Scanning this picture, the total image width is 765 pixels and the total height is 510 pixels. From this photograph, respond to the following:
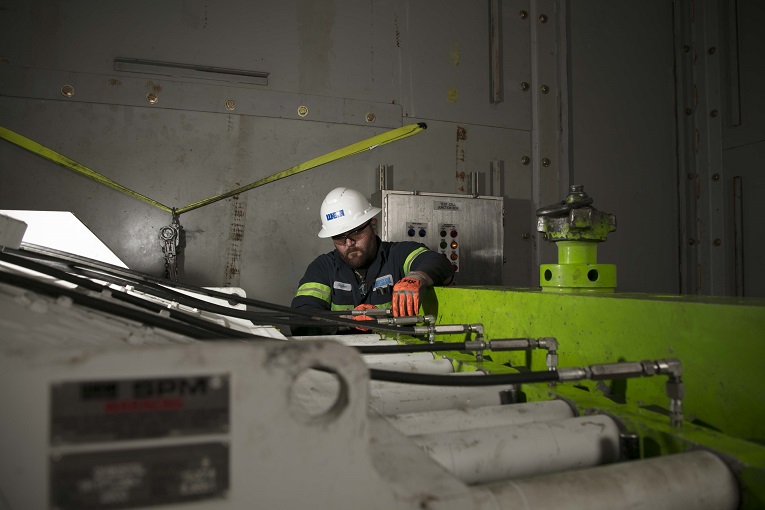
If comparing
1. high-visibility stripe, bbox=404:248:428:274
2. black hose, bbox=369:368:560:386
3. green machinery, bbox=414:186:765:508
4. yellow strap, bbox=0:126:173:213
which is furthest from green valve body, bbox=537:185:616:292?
yellow strap, bbox=0:126:173:213

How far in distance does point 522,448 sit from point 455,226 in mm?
1978

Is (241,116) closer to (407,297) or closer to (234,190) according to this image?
(234,190)

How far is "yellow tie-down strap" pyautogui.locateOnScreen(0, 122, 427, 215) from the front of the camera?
210 centimetres

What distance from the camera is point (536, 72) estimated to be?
2836 mm

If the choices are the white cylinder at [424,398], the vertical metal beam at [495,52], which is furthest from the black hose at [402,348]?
the vertical metal beam at [495,52]

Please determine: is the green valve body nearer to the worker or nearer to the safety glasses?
the worker

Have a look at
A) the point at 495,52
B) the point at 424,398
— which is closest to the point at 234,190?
the point at 495,52

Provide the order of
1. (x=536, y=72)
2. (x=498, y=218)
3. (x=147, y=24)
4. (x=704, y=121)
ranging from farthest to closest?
(x=704, y=121) → (x=536, y=72) → (x=498, y=218) → (x=147, y=24)

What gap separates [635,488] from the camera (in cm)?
46

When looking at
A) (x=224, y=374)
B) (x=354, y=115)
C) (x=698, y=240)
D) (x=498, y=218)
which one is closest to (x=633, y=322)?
(x=224, y=374)

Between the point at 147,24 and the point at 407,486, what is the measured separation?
258 centimetres

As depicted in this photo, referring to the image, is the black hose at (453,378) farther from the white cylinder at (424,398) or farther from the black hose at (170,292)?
the black hose at (170,292)

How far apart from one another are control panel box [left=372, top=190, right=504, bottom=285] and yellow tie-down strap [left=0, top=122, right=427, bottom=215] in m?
0.31

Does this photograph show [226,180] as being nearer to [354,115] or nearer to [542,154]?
[354,115]
